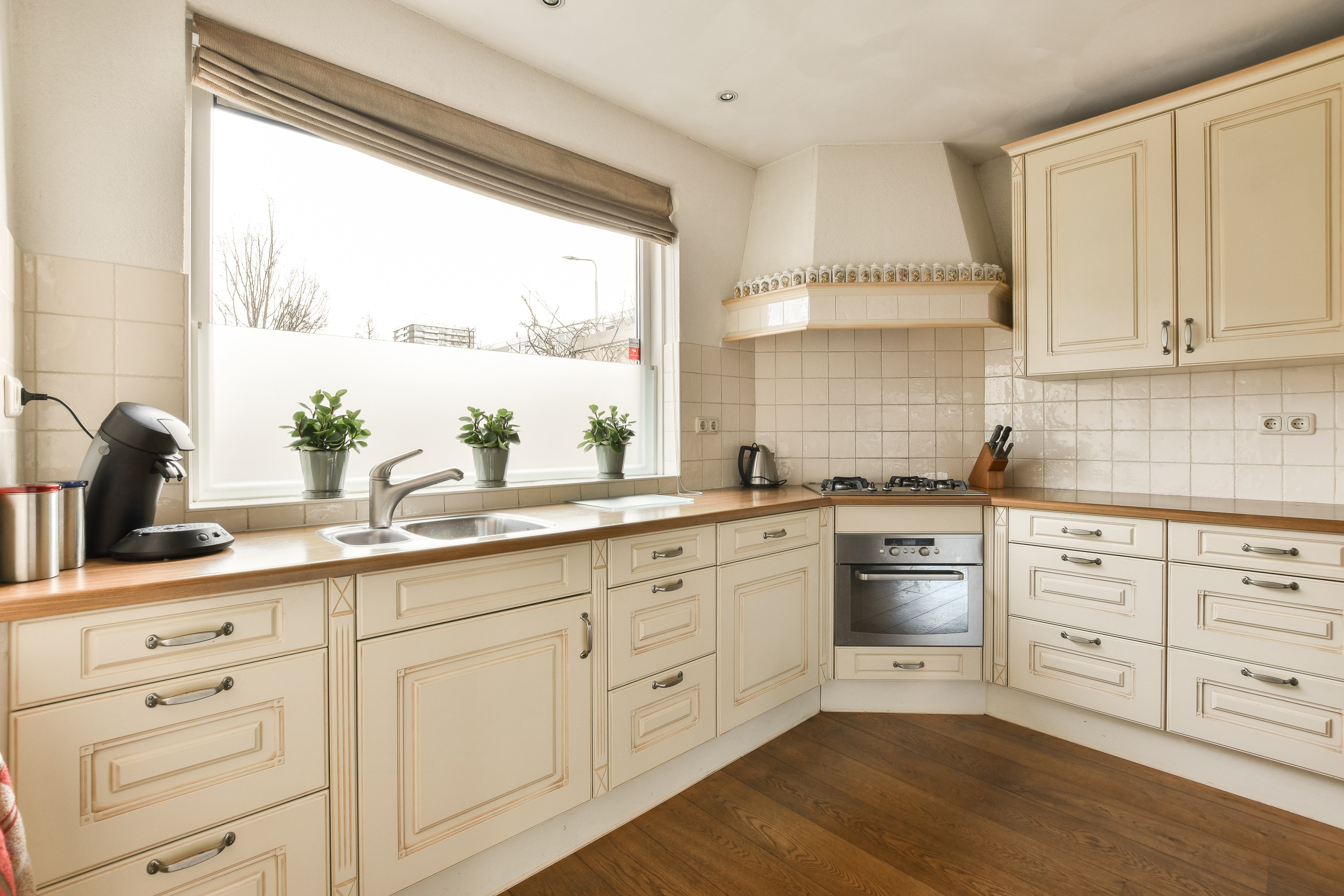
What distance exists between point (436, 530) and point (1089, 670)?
2.35 meters

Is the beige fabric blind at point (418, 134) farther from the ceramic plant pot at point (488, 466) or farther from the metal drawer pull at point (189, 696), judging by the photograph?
the metal drawer pull at point (189, 696)

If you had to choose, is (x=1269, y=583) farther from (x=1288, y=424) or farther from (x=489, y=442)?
(x=489, y=442)

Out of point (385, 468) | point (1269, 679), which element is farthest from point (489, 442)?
point (1269, 679)

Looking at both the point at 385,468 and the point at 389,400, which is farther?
the point at 389,400

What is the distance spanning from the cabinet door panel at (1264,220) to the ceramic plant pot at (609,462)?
84.2 inches

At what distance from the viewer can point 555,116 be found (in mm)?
2412

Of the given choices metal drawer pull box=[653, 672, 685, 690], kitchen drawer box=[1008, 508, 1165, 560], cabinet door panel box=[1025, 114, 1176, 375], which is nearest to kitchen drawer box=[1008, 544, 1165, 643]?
kitchen drawer box=[1008, 508, 1165, 560]

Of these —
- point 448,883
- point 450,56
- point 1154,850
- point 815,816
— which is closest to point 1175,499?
point 1154,850

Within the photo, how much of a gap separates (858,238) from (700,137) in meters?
0.85

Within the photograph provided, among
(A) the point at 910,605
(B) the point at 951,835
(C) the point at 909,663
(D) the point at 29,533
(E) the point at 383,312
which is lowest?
(B) the point at 951,835

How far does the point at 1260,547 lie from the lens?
6.45 feet

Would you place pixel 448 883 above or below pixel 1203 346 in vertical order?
below

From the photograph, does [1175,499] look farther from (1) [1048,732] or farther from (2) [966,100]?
(2) [966,100]

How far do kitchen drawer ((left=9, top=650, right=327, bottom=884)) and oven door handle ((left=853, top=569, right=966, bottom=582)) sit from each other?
6.56 ft
